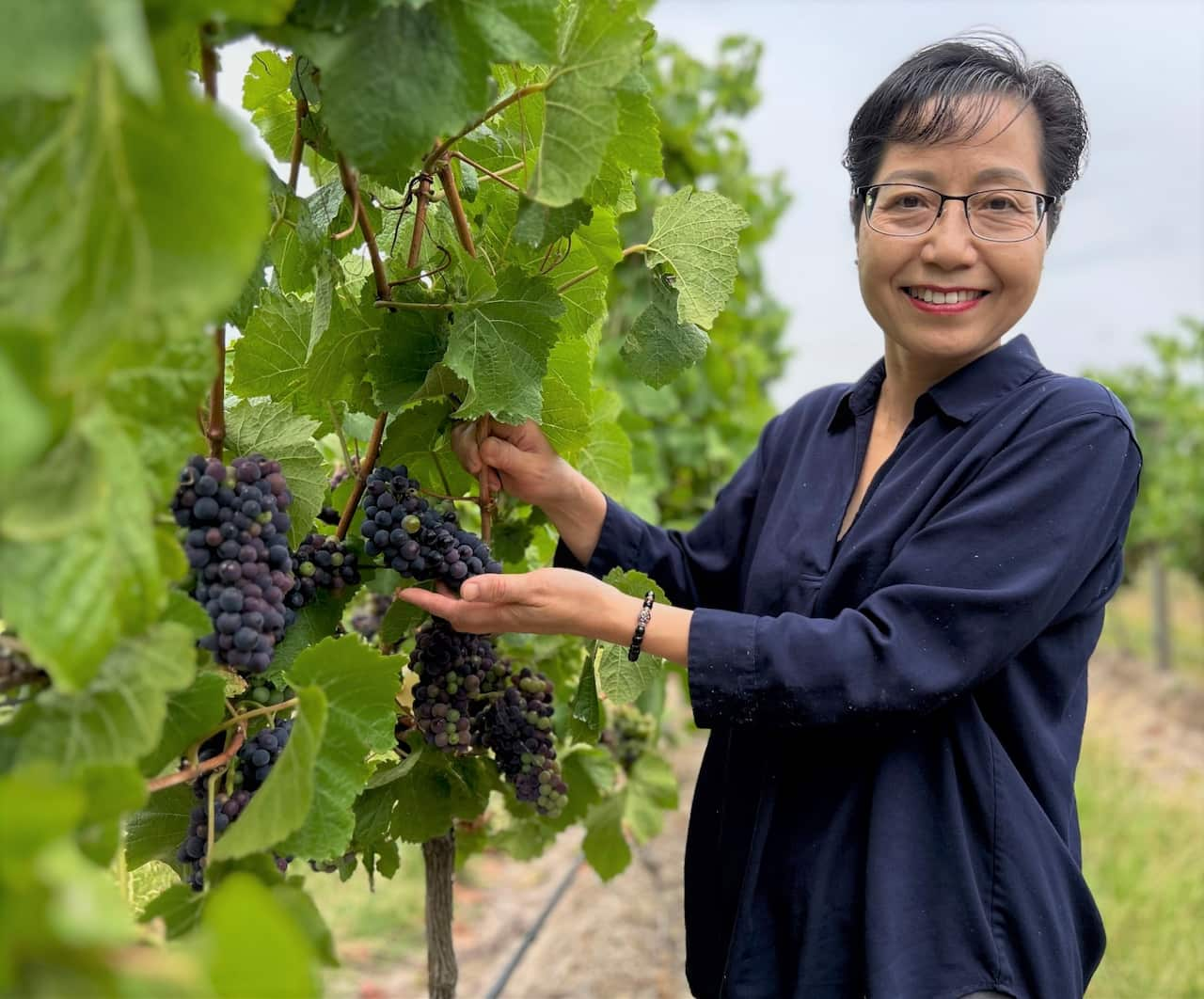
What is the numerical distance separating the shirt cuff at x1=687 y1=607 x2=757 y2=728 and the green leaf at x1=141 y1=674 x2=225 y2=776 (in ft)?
2.28

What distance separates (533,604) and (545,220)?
1.65ft

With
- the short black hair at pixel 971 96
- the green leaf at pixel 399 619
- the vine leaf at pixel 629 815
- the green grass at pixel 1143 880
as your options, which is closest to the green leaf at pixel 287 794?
the green leaf at pixel 399 619

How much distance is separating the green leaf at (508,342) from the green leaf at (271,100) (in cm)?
45

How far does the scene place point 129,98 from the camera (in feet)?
2.25

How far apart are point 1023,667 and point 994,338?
0.57 meters

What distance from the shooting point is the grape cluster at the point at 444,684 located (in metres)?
1.72

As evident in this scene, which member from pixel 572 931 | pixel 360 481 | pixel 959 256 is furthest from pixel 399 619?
pixel 572 931

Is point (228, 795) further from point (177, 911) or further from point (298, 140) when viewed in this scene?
point (298, 140)

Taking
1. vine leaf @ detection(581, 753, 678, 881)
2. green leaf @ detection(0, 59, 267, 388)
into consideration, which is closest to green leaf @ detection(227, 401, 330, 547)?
green leaf @ detection(0, 59, 267, 388)

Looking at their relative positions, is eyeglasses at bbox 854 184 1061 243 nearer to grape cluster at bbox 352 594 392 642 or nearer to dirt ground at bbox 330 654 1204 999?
grape cluster at bbox 352 594 392 642

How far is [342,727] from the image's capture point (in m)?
1.25

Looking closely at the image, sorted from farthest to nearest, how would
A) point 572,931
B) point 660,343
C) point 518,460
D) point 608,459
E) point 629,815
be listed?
point 572,931, point 629,815, point 608,459, point 518,460, point 660,343

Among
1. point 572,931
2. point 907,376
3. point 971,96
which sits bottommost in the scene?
point 572,931

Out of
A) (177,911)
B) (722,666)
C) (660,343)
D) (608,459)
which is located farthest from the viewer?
(608,459)
